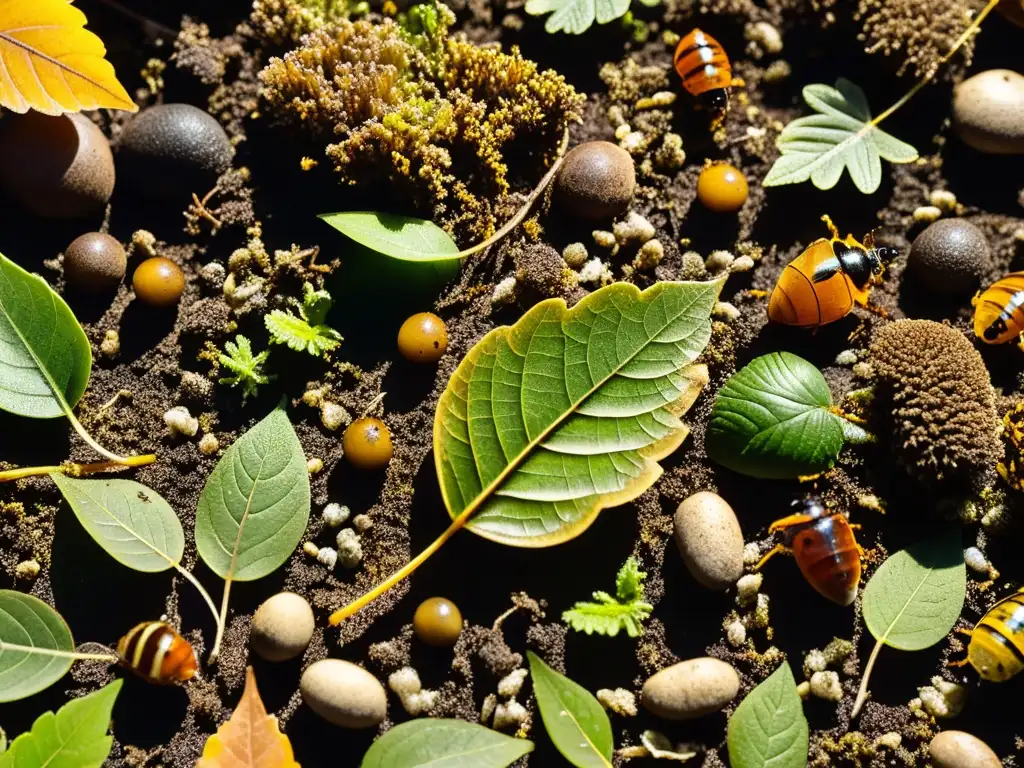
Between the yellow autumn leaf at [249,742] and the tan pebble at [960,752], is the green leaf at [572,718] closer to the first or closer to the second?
the yellow autumn leaf at [249,742]

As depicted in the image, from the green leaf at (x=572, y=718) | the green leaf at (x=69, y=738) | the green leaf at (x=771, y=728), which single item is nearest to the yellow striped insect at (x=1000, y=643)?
the green leaf at (x=771, y=728)

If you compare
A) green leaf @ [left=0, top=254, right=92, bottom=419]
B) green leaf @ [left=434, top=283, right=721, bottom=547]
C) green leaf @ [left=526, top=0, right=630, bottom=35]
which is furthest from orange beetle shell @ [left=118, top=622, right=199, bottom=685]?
green leaf @ [left=526, top=0, right=630, bottom=35]

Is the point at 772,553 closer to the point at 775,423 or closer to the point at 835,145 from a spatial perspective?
the point at 775,423

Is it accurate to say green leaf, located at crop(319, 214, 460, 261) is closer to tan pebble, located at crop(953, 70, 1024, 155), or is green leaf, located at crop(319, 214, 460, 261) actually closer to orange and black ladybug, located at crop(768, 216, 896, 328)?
orange and black ladybug, located at crop(768, 216, 896, 328)

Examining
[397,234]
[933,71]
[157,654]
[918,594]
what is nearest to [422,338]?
[397,234]

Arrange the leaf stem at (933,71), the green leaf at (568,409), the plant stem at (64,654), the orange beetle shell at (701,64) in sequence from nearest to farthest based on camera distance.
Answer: the plant stem at (64,654), the green leaf at (568,409), the orange beetle shell at (701,64), the leaf stem at (933,71)

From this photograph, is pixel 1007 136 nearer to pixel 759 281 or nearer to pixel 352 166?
pixel 759 281

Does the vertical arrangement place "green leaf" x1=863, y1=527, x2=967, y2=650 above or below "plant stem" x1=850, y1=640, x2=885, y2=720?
above
